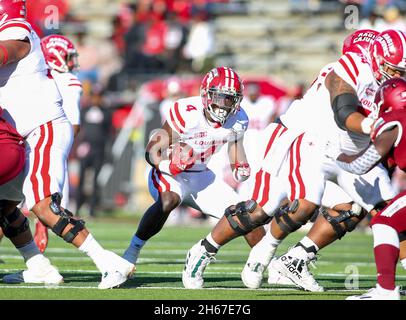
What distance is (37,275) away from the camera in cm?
704

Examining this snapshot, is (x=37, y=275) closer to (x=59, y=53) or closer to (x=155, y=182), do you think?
(x=155, y=182)

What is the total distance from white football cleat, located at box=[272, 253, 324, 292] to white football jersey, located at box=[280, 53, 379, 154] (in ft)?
2.83

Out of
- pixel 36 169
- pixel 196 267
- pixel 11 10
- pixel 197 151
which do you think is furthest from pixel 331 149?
pixel 11 10

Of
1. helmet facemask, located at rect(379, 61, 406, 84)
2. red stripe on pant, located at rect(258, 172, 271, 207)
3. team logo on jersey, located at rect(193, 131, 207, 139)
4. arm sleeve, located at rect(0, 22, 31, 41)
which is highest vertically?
arm sleeve, located at rect(0, 22, 31, 41)

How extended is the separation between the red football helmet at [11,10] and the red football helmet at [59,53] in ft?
8.14

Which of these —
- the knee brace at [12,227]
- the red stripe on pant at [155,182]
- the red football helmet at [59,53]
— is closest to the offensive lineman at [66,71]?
the red football helmet at [59,53]

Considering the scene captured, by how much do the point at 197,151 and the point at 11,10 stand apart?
A: 1823 mm

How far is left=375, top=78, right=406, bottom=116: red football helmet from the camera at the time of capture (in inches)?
232

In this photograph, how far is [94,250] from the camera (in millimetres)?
6652

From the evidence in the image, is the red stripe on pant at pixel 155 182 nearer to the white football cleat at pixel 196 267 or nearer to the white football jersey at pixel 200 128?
the white football jersey at pixel 200 128

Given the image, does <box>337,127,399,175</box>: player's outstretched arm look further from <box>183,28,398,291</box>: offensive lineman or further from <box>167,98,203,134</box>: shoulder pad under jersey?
<box>167,98,203,134</box>: shoulder pad under jersey

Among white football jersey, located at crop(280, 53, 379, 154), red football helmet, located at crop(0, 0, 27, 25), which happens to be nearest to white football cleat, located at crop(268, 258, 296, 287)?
white football jersey, located at crop(280, 53, 379, 154)
